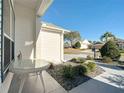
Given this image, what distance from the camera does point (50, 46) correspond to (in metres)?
9.45

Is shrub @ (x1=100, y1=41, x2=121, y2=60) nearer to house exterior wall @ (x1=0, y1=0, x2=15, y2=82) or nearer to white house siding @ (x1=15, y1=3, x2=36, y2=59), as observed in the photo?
white house siding @ (x1=15, y1=3, x2=36, y2=59)

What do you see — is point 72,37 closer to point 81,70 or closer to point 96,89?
point 81,70

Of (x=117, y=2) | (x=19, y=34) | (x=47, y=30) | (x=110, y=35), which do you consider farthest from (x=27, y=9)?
(x=110, y=35)

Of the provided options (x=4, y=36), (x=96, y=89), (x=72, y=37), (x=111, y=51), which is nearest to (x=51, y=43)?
(x=96, y=89)

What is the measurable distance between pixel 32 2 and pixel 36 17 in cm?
116

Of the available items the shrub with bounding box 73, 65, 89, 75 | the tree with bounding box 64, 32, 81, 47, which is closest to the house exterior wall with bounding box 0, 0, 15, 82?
the shrub with bounding box 73, 65, 89, 75

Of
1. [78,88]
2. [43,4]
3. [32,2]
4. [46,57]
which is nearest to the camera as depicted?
[78,88]

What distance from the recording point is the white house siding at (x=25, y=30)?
6.70 metres

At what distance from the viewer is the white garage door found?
905 cm

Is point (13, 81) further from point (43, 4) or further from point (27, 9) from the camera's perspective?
point (27, 9)

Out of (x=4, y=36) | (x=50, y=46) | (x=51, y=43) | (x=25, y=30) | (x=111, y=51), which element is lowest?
(x=111, y=51)

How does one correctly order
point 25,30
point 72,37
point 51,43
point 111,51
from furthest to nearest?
1. point 72,37
2. point 111,51
3. point 51,43
4. point 25,30

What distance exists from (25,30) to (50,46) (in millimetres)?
2863

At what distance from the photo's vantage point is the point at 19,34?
267 inches
